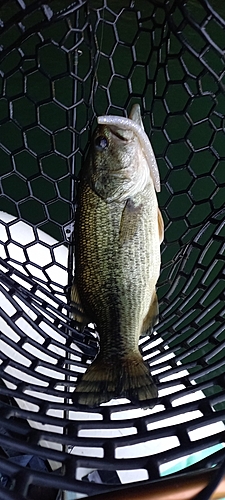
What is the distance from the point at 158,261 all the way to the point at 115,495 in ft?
2.39

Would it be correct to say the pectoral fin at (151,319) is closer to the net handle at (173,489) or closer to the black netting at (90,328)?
the black netting at (90,328)

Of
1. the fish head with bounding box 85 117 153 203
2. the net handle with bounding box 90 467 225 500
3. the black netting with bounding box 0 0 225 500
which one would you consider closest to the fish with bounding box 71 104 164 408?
the fish head with bounding box 85 117 153 203

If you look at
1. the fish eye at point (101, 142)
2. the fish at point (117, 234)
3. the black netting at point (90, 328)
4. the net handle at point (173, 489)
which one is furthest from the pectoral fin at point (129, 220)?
the net handle at point (173, 489)

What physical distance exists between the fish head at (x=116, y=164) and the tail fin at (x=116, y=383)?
0.35 meters

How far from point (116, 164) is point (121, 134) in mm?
66

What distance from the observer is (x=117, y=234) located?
110 centimetres

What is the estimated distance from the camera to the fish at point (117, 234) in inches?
42.0

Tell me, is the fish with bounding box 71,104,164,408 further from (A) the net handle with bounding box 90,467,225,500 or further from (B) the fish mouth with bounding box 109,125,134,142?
(A) the net handle with bounding box 90,467,225,500

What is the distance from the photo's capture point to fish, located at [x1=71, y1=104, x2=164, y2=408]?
107 centimetres

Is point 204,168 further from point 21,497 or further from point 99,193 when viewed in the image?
point 21,497

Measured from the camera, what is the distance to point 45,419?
0.72 m

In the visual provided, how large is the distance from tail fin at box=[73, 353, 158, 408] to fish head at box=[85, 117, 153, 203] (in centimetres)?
35

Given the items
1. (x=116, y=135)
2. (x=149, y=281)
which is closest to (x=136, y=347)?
(x=149, y=281)

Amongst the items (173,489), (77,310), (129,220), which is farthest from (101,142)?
(173,489)
